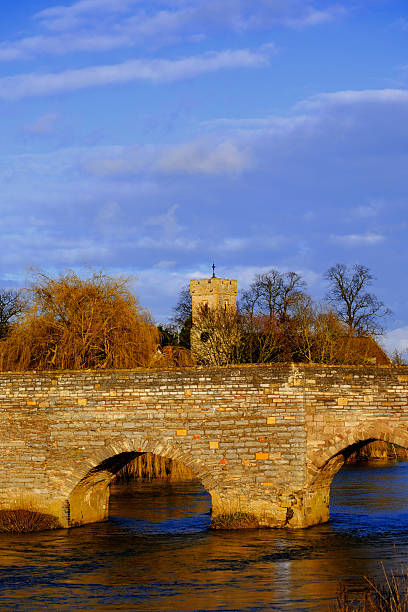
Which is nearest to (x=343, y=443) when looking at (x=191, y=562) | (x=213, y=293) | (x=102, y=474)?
(x=191, y=562)

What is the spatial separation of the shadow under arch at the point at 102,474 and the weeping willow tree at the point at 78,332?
2888 millimetres

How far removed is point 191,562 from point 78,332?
7935 mm

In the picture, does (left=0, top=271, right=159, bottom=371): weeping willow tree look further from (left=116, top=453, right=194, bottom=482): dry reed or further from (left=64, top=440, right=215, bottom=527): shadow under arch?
(left=116, top=453, right=194, bottom=482): dry reed

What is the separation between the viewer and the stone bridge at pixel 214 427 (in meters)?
17.9

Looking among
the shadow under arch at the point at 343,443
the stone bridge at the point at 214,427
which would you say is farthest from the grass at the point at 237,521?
the shadow under arch at the point at 343,443

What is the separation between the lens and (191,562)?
15.8 meters

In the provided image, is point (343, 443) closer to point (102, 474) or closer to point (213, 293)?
point (102, 474)

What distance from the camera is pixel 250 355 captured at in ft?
128

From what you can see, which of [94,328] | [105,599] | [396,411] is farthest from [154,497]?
[105,599]

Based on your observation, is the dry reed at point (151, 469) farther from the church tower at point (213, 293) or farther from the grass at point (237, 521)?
the church tower at point (213, 293)

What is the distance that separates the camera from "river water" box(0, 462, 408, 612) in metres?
13.1

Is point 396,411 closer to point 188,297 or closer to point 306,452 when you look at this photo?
point 306,452

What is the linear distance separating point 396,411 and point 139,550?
5971 mm

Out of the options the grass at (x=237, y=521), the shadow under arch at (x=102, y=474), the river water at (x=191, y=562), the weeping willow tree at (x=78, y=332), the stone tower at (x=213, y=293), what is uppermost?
the stone tower at (x=213, y=293)
